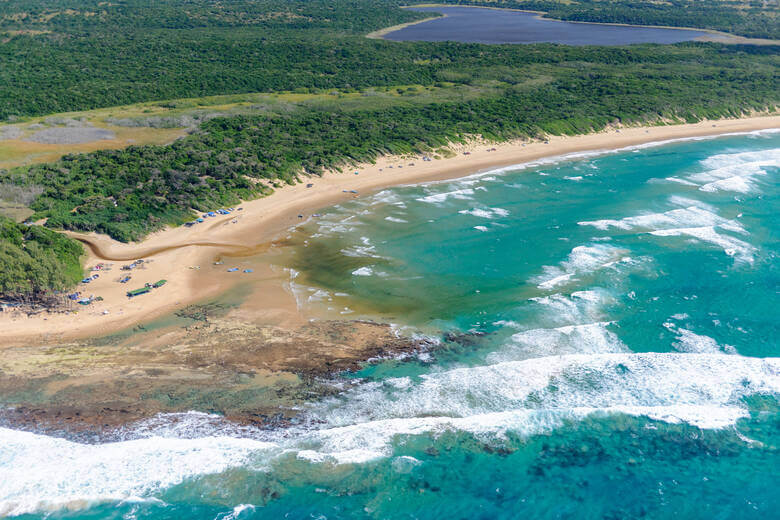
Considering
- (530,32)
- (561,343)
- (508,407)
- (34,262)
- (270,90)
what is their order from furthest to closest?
(530,32)
(270,90)
(34,262)
(561,343)
(508,407)

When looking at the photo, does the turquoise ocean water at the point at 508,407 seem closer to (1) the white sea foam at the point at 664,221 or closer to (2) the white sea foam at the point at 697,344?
(2) the white sea foam at the point at 697,344

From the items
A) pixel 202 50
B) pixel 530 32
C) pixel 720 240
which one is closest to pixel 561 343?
pixel 720 240

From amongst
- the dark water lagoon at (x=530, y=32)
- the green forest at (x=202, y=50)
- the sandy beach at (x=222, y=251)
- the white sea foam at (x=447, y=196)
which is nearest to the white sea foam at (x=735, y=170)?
the sandy beach at (x=222, y=251)

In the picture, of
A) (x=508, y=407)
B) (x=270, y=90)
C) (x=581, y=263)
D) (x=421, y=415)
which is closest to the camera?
(x=421, y=415)

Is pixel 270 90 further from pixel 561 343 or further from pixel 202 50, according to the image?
pixel 561 343

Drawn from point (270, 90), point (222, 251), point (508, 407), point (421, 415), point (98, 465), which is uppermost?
point (270, 90)

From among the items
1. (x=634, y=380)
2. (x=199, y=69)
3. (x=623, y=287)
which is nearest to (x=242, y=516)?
(x=634, y=380)

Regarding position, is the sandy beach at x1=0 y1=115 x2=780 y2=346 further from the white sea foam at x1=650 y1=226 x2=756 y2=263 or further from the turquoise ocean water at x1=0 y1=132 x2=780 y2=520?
the white sea foam at x1=650 y1=226 x2=756 y2=263
